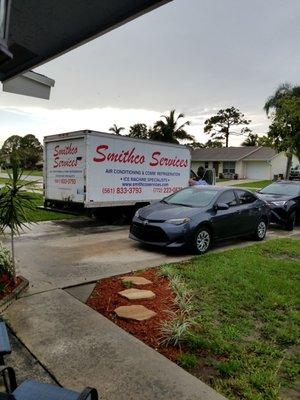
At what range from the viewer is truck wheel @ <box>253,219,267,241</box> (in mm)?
10945

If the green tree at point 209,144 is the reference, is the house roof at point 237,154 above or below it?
below

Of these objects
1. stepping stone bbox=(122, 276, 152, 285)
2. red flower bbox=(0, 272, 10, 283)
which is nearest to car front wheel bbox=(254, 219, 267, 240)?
stepping stone bbox=(122, 276, 152, 285)

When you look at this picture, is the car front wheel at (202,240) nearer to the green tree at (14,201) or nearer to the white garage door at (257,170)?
the green tree at (14,201)

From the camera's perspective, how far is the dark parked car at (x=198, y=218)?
8.55 metres

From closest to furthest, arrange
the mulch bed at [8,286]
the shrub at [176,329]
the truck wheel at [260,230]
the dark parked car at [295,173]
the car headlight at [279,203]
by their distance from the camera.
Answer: the shrub at [176,329] → the mulch bed at [8,286] → the truck wheel at [260,230] → the car headlight at [279,203] → the dark parked car at [295,173]

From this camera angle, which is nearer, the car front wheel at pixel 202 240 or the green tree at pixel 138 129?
the car front wheel at pixel 202 240

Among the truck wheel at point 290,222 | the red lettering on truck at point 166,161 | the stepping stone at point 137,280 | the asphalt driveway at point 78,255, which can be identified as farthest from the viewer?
the red lettering on truck at point 166,161

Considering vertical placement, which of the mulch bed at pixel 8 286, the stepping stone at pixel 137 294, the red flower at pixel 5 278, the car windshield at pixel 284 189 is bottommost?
the stepping stone at pixel 137 294

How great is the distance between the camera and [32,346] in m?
4.11

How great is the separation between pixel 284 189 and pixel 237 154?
39.2 metres

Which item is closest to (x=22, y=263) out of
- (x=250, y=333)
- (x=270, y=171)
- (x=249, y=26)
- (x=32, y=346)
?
(x=32, y=346)

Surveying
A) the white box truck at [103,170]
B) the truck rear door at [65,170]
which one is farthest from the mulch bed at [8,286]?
the truck rear door at [65,170]

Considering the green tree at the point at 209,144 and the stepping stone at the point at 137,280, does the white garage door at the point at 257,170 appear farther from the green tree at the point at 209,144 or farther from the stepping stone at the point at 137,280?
the stepping stone at the point at 137,280

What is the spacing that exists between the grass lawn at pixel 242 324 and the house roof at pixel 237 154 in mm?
42700
